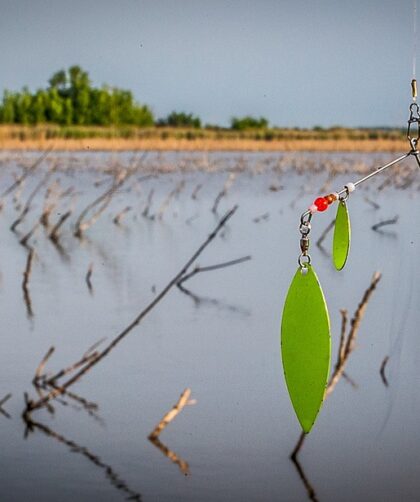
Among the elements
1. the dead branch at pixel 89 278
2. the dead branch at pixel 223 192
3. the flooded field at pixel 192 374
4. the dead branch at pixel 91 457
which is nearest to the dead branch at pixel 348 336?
the flooded field at pixel 192 374

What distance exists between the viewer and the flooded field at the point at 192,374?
133 inches

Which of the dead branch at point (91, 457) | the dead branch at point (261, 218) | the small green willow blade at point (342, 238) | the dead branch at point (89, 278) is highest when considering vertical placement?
the small green willow blade at point (342, 238)

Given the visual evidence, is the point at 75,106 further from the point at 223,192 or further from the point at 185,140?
the point at 223,192

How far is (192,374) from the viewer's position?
4484 mm

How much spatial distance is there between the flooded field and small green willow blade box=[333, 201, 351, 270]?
160cm

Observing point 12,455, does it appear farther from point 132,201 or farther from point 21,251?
point 132,201

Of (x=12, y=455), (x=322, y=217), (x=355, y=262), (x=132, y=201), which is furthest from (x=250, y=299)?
(x=132, y=201)

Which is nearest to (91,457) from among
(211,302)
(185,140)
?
(211,302)

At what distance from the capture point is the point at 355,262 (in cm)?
778

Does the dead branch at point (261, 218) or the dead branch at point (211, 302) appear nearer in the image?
the dead branch at point (211, 302)

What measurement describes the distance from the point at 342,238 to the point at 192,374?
280cm

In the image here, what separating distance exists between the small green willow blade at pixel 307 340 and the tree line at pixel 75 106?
96.9 feet

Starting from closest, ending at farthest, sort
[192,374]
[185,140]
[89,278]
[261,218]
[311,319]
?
[311,319] < [192,374] < [89,278] < [261,218] < [185,140]

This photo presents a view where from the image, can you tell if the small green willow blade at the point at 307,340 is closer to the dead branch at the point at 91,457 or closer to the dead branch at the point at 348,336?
the dead branch at the point at 348,336
